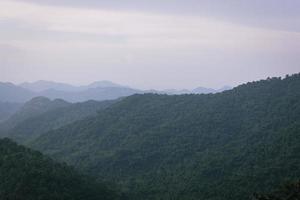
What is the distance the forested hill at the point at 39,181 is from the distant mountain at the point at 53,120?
6808cm

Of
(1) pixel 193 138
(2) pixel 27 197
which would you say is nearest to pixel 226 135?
(1) pixel 193 138

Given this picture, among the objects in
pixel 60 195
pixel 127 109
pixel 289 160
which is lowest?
pixel 60 195

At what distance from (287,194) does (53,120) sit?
125286mm

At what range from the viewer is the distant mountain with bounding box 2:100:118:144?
5295 inches

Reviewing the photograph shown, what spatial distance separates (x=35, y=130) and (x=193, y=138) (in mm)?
68955

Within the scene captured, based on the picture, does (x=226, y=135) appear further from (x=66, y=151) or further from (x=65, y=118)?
(x=65, y=118)

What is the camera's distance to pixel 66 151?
9481 cm

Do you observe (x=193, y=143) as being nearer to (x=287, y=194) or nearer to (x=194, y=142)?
(x=194, y=142)

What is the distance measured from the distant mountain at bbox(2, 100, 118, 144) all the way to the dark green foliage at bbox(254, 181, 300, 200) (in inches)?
4240

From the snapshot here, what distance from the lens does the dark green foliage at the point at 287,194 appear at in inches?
932

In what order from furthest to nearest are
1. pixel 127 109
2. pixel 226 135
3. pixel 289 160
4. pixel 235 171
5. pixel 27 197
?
pixel 127 109, pixel 226 135, pixel 235 171, pixel 289 160, pixel 27 197

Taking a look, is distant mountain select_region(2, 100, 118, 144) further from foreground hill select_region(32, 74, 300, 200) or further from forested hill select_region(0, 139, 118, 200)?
Answer: forested hill select_region(0, 139, 118, 200)

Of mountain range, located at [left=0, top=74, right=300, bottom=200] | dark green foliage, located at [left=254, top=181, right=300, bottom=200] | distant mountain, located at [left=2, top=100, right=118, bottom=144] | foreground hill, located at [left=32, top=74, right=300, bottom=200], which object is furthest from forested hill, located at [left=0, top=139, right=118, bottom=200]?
distant mountain, located at [left=2, top=100, right=118, bottom=144]

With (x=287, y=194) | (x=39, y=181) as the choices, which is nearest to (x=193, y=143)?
(x=39, y=181)
